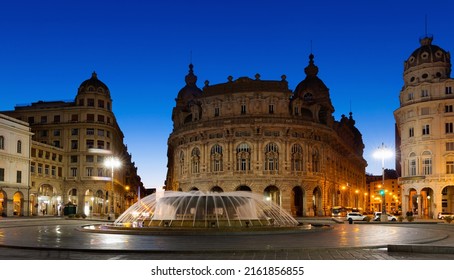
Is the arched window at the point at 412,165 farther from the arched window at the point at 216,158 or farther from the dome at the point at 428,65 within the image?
the arched window at the point at 216,158

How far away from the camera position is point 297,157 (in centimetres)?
7969

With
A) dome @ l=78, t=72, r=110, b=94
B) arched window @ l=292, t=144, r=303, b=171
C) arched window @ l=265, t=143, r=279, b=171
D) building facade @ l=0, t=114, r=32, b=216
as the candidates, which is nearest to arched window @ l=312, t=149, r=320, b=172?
Answer: arched window @ l=292, t=144, r=303, b=171

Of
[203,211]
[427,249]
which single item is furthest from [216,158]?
[427,249]

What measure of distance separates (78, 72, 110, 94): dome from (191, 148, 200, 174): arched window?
21805 mm

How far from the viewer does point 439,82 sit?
70.6 metres

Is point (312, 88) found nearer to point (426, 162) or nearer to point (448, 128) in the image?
point (426, 162)

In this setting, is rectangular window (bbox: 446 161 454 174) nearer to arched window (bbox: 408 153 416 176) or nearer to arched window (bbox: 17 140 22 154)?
arched window (bbox: 408 153 416 176)

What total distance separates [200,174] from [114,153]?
21893 mm

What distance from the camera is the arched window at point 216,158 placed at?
263ft

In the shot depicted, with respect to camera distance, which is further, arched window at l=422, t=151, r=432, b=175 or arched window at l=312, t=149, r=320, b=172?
arched window at l=312, t=149, r=320, b=172

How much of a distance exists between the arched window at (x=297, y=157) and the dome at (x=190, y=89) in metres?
36.6

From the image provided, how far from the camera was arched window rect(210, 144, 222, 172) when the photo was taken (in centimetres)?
8031

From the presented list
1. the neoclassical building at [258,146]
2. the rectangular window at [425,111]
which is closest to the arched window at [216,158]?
the neoclassical building at [258,146]
